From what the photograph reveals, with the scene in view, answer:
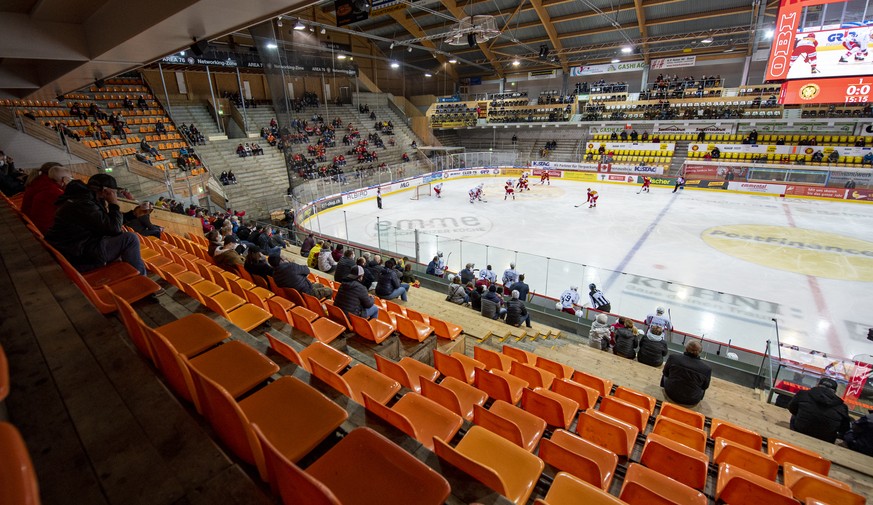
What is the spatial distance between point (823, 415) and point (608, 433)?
11.8 feet

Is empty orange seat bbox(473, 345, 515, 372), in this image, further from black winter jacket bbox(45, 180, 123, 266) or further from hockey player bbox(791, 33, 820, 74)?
hockey player bbox(791, 33, 820, 74)

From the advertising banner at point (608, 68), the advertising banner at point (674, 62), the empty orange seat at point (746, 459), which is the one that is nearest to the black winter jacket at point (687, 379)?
the empty orange seat at point (746, 459)

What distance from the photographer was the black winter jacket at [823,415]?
4.96 m

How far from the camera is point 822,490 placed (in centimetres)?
317

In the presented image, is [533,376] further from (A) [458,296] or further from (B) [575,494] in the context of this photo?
(A) [458,296]

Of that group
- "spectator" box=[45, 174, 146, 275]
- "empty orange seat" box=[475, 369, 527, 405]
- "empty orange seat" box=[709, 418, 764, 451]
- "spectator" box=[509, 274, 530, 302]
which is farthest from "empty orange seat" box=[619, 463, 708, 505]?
"spectator" box=[509, 274, 530, 302]

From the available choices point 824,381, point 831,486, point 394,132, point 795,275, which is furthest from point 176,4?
point 394,132

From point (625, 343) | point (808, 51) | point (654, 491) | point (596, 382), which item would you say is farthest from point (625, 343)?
point (808, 51)

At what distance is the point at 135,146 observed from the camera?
2164 cm

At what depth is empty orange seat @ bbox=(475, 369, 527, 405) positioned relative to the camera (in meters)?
4.14

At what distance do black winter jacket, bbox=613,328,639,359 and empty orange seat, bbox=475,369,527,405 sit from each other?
3.89 meters

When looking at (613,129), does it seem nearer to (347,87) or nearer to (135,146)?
(347,87)

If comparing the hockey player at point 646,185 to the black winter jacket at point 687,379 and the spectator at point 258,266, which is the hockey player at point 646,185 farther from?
the spectator at point 258,266

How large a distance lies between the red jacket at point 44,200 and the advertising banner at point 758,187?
32167mm
